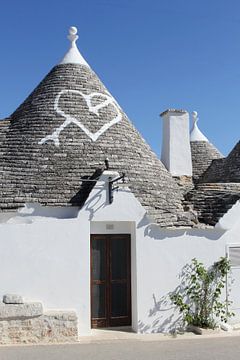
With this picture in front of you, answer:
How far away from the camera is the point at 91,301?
34.4 feet

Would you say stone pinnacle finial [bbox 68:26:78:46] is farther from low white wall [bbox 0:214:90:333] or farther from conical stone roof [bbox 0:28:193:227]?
low white wall [bbox 0:214:90:333]

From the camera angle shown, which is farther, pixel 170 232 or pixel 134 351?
pixel 170 232

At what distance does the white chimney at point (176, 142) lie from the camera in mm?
15562

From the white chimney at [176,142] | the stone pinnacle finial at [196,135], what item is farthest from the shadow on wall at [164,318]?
the stone pinnacle finial at [196,135]

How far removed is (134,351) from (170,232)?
2.85 meters

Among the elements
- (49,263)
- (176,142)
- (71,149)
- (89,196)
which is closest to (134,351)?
(49,263)

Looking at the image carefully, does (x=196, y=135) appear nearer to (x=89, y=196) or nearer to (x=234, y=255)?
(x=234, y=255)

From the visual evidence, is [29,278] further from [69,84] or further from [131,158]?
[69,84]

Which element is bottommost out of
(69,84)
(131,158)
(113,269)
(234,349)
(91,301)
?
(234,349)

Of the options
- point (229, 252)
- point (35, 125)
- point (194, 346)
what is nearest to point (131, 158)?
point (35, 125)

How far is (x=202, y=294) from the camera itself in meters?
10.7

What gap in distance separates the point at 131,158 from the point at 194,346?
193 inches

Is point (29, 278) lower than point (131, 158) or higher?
lower

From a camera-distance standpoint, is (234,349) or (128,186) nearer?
(234,349)
